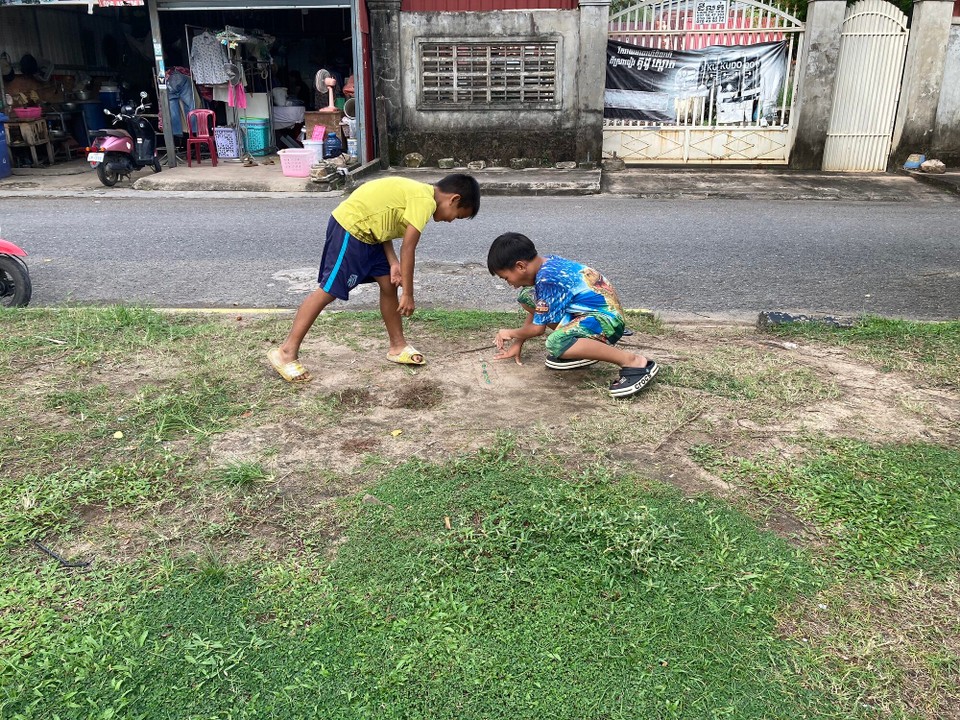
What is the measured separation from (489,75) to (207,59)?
518 centimetres

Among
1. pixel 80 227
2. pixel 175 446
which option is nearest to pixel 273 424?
pixel 175 446

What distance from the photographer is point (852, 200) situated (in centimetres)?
1062

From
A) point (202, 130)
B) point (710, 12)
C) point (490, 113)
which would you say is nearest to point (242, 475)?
point (490, 113)

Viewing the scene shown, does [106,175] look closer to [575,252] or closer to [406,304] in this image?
[575,252]

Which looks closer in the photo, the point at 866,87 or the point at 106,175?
the point at 106,175

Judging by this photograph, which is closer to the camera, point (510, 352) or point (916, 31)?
point (510, 352)

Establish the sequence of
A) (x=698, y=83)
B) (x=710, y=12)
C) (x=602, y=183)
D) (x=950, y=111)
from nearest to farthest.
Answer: (x=602, y=183), (x=710, y=12), (x=950, y=111), (x=698, y=83)

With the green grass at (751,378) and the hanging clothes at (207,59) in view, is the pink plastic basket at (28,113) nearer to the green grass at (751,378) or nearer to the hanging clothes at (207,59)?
the hanging clothes at (207,59)

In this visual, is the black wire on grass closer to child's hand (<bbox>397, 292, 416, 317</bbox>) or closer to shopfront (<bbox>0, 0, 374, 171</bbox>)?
child's hand (<bbox>397, 292, 416, 317</bbox>)

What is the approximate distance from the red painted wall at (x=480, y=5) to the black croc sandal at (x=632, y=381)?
407 inches

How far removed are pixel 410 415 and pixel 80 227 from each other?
666cm

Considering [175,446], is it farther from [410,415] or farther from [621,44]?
[621,44]

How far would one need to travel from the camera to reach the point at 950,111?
1269 centimetres

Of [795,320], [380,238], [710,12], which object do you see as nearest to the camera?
[380,238]
